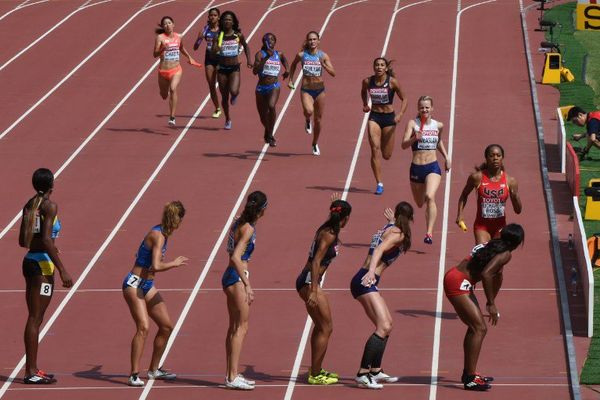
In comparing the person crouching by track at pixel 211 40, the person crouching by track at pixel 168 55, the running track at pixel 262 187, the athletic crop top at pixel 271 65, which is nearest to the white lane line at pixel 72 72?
the running track at pixel 262 187

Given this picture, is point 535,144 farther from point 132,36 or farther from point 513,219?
point 132,36

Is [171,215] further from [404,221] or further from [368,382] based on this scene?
[368,382]

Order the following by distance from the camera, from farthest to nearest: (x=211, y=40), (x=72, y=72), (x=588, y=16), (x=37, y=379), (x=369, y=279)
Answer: (x=72, y=72) → (x=588, y=16) → (x=211, y=40) → (x=37, y=379) → (x=369, y=279)

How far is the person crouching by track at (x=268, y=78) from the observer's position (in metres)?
24.2

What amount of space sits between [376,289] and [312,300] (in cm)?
63

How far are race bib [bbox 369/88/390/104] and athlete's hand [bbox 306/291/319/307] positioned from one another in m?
7.69

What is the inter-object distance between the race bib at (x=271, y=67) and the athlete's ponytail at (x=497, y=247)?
416 inches

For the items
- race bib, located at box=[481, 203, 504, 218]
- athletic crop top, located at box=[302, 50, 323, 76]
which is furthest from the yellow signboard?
race bib, located at box=[481, 203, 504, 218]

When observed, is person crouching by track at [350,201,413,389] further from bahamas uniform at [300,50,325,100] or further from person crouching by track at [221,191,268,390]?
bahamas uniform at [300,50,325,100]

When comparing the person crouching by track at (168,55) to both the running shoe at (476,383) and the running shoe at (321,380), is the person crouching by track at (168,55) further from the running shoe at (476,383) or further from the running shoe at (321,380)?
the running shoe at (476,383)

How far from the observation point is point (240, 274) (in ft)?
46.6

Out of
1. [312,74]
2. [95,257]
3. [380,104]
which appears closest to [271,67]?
[312,74]

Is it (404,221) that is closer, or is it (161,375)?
(404,221)

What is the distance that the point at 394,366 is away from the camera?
15453mm
